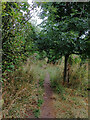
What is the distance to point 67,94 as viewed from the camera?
11.6 feet

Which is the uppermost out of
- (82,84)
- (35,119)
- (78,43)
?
(78,43)

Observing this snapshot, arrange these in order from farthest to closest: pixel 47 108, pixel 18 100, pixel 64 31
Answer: pixel 64 31
pixel 47 108
pixel 18 100

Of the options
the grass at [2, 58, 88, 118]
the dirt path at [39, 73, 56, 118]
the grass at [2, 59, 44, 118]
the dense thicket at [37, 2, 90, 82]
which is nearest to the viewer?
the grass at [2, 59, 44, 118]

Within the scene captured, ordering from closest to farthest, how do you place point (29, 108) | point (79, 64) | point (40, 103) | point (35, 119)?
point (35, 119)
point (29, 108)
point (40, 103)
point (79, 64)

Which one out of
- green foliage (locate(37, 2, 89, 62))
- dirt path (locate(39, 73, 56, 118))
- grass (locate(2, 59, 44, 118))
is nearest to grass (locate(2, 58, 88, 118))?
grass (locate(2, 59, 44, 118))

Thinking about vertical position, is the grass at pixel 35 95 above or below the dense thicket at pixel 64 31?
below

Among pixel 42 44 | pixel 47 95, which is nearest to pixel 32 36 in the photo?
pixel 42 44

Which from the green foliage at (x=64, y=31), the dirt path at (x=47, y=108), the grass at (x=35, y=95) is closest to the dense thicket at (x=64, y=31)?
the green foliage at (x=64, y=31)

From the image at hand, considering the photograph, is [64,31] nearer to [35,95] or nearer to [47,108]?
[35,95]

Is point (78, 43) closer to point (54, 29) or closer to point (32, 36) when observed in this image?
point (54, 29)

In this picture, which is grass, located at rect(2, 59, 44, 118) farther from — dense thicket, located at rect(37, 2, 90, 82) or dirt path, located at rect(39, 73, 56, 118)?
dense thicket, located at rect(37, 2, 90, 82)

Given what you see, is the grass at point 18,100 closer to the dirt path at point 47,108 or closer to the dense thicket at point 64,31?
the dirt path at point 47,108

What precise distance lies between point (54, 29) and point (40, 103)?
2.11m

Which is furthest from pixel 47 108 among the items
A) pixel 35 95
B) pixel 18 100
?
pixel 18 100
